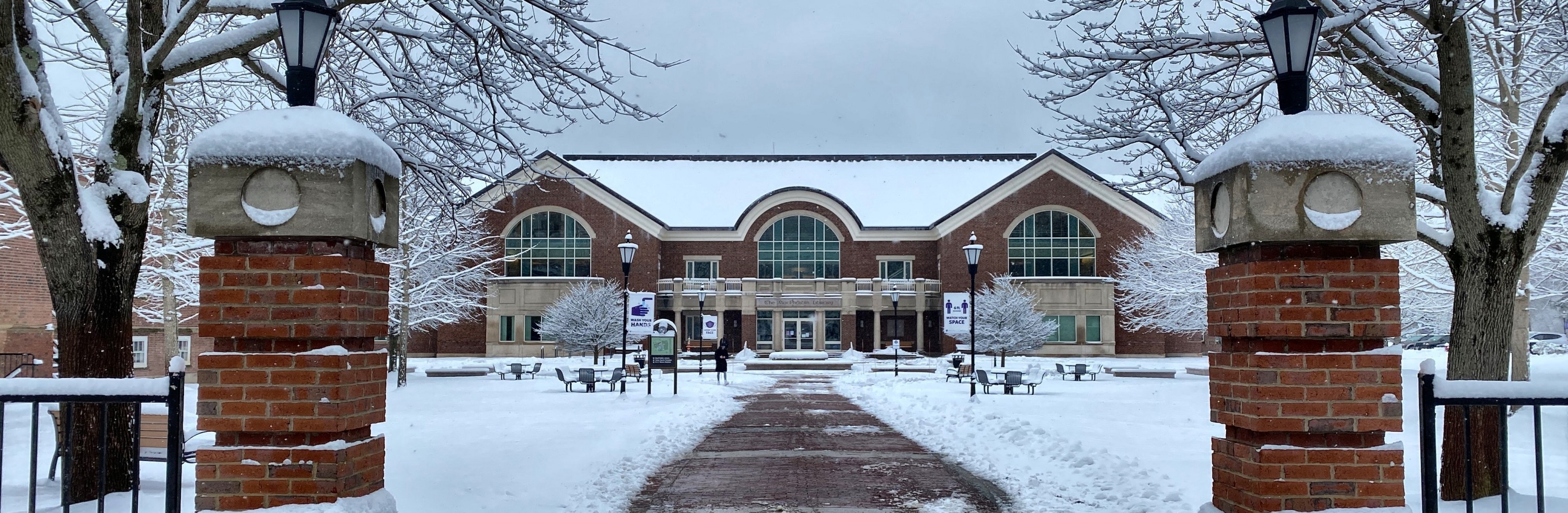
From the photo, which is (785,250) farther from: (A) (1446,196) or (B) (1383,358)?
(B) (1383,358)

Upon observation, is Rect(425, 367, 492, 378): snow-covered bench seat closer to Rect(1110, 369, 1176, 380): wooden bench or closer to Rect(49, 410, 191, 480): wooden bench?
Rect(1110, 369, 1176, 380): wooden bench

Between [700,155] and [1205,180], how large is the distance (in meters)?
53.0

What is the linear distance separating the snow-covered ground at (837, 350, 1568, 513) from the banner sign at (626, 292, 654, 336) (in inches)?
186

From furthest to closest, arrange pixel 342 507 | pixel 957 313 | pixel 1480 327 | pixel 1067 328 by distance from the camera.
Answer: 1. pixel 1067 328
2. pixel 957 313
3. pixel 1480 327
4. pixel 342 507

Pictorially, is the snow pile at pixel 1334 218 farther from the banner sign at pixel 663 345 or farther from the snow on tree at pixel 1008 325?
the snow on tree at pixel 1008 325

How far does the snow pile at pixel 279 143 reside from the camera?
467 centimetres

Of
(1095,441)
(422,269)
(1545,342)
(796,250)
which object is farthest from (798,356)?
(1545,342)

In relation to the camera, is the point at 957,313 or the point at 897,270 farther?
the point at 897,270

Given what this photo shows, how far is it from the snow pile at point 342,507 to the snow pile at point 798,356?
122 ft

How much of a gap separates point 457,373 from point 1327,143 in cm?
3120

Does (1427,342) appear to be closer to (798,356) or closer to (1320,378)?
(798,356)

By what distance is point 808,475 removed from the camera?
9.95 m

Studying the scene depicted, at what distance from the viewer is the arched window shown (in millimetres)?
48219

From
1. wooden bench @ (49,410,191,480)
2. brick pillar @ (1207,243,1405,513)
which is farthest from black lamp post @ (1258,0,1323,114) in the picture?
wooden bench @ (49,410,191,480)
